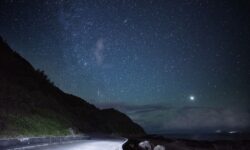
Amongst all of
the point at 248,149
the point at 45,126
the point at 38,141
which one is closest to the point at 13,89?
the point at 45,126

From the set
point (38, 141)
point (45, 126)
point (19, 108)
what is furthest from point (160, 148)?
point (19, 108)

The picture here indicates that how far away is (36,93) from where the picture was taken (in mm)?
64250

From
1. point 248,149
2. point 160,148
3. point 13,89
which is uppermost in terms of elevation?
point 13,89

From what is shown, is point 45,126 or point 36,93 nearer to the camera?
point 45,126

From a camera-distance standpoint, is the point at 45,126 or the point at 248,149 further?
the point at 248,149

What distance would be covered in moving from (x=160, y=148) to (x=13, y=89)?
115 ft

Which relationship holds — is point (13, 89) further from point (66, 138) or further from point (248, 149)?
point (248, 149)

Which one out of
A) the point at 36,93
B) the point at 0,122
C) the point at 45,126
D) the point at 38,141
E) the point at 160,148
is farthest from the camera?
the point at 36,93

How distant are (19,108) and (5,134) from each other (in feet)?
46.1

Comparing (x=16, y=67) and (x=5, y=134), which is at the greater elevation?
(x=16, y=67)

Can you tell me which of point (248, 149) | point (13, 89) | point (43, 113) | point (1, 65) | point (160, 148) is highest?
point (1, 65)

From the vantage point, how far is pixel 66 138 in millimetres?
36031

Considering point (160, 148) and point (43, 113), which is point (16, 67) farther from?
point (160, 148)

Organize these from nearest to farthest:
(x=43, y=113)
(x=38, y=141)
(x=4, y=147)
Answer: (x=4, y=147) < (x=38, y=141) < (x=43, y=113)
